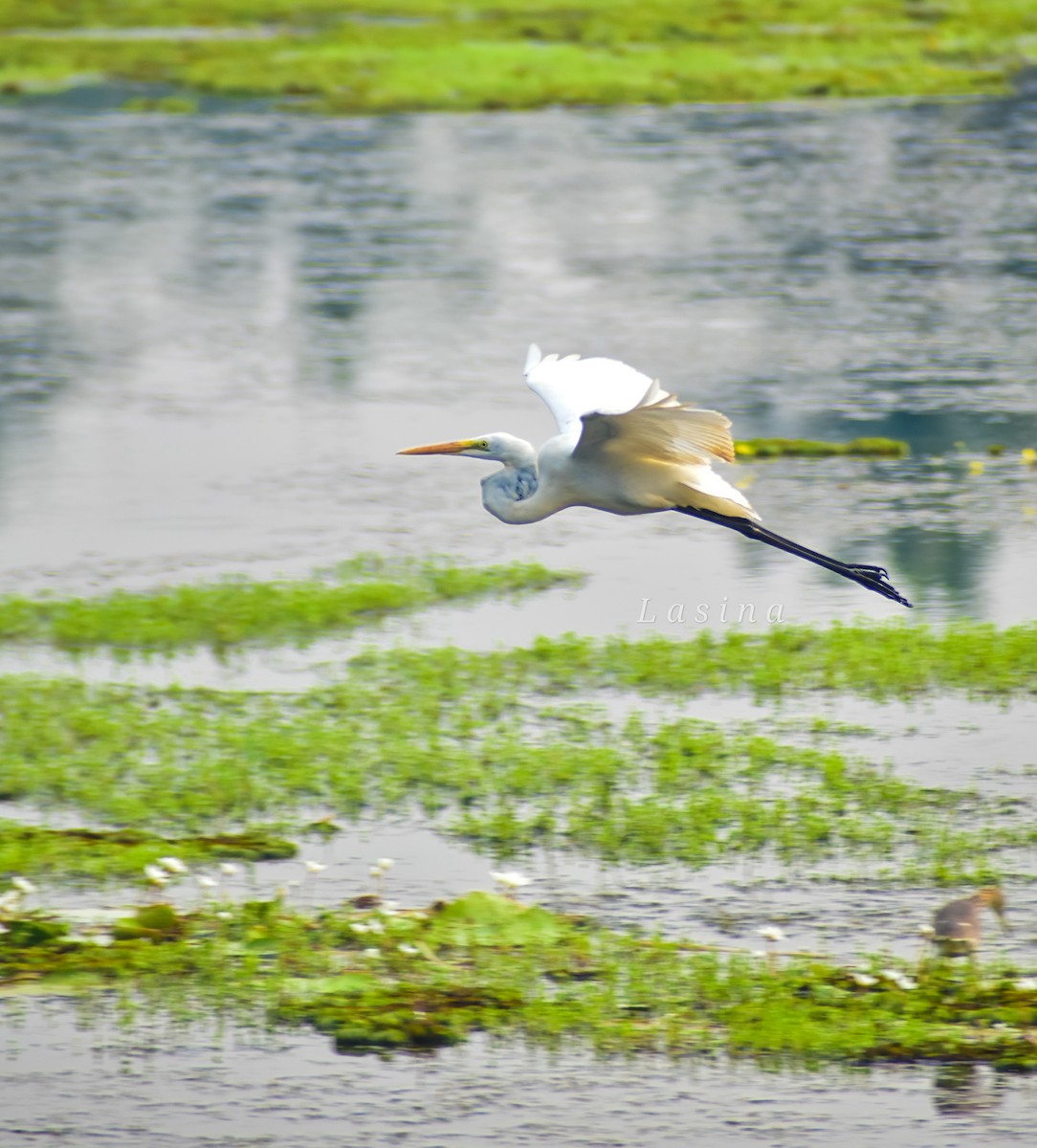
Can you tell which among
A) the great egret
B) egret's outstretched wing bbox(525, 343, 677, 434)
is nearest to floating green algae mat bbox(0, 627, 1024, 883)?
the great egret

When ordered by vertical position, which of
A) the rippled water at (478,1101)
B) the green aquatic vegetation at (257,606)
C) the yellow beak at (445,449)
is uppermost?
the yellow beak at (445,449)

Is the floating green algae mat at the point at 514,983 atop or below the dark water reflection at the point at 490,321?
below

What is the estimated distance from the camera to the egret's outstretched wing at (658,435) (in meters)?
7.28

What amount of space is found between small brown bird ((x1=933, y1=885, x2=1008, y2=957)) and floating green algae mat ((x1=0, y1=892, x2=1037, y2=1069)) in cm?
6

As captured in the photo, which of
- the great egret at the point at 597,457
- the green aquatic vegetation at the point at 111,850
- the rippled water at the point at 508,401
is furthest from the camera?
the green aquatic vegetation at the point at 111,850

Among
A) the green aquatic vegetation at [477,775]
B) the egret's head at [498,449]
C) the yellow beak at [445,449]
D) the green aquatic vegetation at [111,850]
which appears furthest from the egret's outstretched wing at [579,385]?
the green aquatic vegetation at [111,850]

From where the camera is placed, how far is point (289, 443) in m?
15.6

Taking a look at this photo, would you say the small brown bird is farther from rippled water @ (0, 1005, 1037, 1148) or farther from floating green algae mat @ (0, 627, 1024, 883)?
floating green algae mat @ (0, 627, 1024, 883)

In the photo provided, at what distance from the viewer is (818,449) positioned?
14633 millimetres

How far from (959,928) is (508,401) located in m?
9.83

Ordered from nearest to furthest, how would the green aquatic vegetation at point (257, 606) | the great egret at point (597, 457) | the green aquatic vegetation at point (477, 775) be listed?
the great egret at point (597, 457) → the green aquatic vegetation at point (477, 775) → the green aquatic vegetation at point (257, 606)

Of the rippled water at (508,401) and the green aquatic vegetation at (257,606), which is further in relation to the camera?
the green aquatic vegetation at (257,606)

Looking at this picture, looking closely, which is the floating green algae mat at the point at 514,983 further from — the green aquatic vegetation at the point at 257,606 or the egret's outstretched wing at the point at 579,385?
the green aquatic vegetation at the point at 257,606

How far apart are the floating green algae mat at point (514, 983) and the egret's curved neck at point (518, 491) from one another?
133cm
